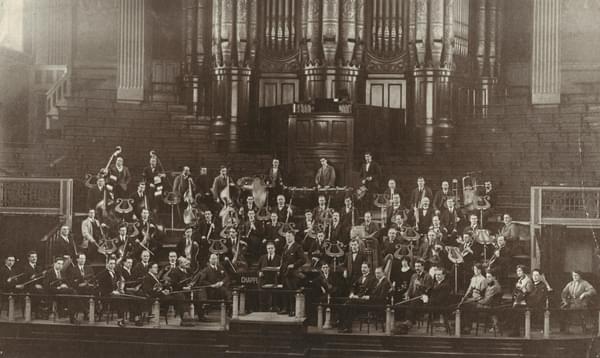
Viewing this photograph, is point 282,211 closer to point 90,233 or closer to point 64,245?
point 90,233

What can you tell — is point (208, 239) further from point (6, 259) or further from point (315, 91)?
point (315, 91)

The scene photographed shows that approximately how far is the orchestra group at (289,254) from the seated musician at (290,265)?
0.6 inches

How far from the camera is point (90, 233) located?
42.8 feet

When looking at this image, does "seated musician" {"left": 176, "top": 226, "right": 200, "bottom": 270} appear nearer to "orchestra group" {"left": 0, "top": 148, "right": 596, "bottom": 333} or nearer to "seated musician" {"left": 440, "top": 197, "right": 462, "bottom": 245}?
"orchestra group" {"left": 0, "top": 148, "right": 596, "bottom": 333}

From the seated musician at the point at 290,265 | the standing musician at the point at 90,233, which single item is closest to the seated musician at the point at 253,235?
Result: the seated musician at the point at 290,265

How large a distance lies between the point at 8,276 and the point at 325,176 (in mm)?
4983

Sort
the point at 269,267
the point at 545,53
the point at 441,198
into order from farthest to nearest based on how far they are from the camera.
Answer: the point at 545,53, the point at 441,198, the point at 269,267

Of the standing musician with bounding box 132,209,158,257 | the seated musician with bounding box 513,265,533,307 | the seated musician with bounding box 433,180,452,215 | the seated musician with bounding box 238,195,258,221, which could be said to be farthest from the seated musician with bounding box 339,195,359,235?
the standing musician with bounding box 132,209,158,257

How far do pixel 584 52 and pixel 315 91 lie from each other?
5086 mm

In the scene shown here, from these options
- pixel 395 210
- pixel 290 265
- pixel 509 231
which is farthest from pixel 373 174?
pixel 290 265

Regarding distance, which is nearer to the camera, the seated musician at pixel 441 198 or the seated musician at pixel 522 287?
the seated musician at pixel 522 287

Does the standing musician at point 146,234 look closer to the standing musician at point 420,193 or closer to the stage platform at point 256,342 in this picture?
the stage platform at point 256,342

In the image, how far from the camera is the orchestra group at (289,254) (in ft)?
38.8

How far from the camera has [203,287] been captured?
39.9ft
